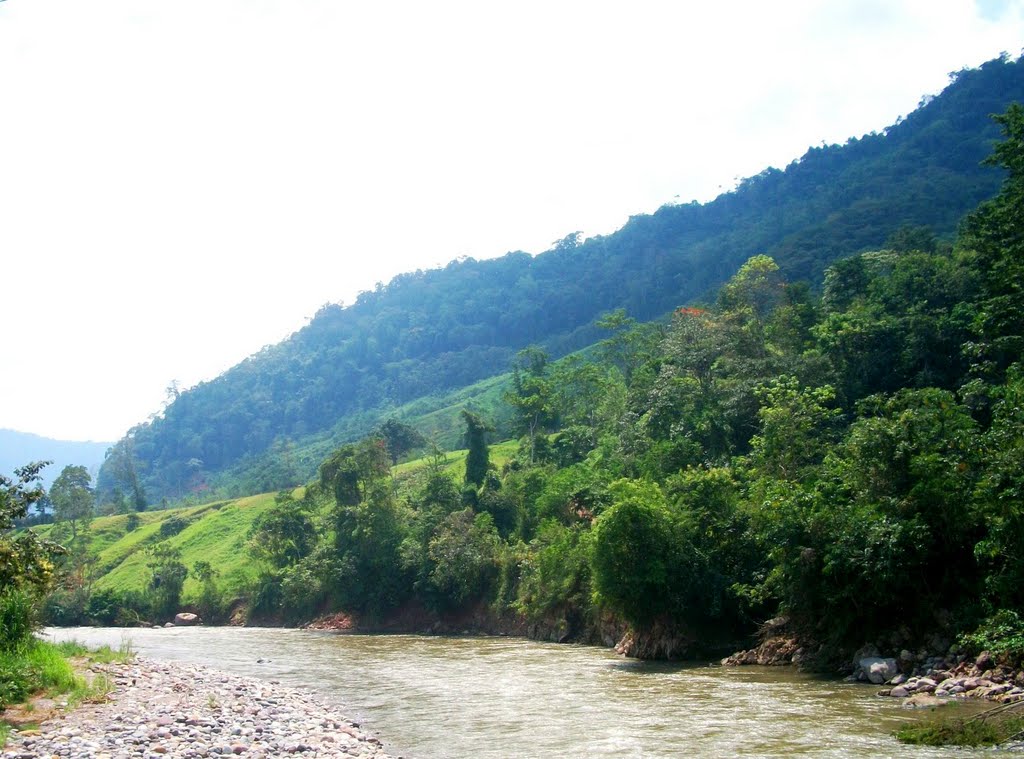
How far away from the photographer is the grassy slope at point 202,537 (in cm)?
8119

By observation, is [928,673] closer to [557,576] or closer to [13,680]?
[13,680]

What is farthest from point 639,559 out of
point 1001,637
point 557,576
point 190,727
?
point 190,727

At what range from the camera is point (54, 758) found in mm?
14578

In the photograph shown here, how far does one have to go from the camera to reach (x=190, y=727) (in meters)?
18.6

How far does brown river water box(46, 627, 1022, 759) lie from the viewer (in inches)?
713

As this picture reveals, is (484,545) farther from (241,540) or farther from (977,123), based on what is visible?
(977,123)

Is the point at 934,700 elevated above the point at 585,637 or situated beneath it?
elevated above

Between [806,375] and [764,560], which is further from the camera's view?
[806,375]

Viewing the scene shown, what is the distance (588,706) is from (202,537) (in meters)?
84.1

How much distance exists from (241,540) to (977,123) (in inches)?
6132

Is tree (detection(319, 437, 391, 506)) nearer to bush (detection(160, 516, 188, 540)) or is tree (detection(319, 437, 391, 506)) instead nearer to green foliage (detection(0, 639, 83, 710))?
bush (detection(160, 516, 188, 540))

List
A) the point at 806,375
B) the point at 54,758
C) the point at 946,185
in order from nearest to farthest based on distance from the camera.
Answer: the point at 54,758, the point at 806,375, the point at 946,185

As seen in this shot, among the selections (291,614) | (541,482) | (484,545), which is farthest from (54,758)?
(291,614)

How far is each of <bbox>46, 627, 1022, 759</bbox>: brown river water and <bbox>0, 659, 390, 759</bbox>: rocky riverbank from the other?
1.38m
